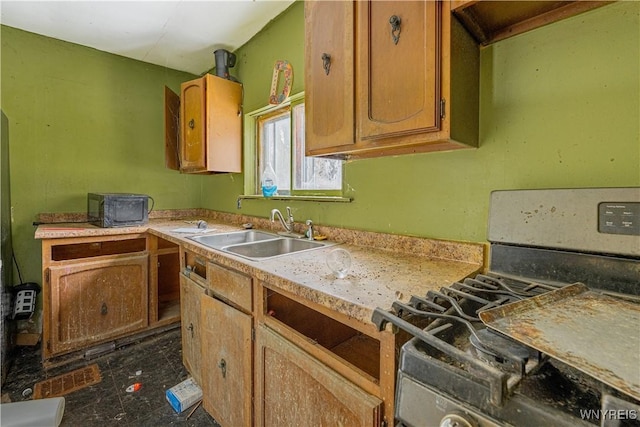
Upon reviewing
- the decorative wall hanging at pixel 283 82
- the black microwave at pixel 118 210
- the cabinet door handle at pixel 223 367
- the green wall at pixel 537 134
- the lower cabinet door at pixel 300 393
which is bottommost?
the cabinet door handle at pixel 223 367

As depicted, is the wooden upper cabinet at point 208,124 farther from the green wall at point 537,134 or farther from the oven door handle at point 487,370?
the oven door handle at point 487,370

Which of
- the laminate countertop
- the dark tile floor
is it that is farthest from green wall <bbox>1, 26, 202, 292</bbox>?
the laminate countertop

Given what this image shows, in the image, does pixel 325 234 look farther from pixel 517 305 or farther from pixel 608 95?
pixel 608 95

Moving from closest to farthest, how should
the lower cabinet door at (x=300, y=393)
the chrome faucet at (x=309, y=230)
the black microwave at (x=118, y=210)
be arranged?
the lower cabinet door at (x=300, y=393) < the chrome faucet at (x=309, y=230) < the black microwave at (x=118, y=210)

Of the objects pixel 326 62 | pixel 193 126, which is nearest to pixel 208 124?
pixel 193 126

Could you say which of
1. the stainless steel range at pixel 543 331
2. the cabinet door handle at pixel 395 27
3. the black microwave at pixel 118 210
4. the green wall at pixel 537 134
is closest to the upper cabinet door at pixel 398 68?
the cabinet door handle at pixel 395 27

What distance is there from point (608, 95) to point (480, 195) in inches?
18.3

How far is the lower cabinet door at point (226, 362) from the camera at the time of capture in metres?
1.21

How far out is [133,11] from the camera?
6.76 ft

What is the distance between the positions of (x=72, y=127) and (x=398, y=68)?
2921 millimetres

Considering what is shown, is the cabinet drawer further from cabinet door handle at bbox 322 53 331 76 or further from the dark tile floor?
cabinet door handle at bbox 322 53 331 76

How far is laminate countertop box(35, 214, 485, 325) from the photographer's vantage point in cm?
83

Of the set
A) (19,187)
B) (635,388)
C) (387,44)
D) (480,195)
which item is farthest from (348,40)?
(19,187)

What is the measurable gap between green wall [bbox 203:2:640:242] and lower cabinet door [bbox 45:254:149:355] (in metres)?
1.97
